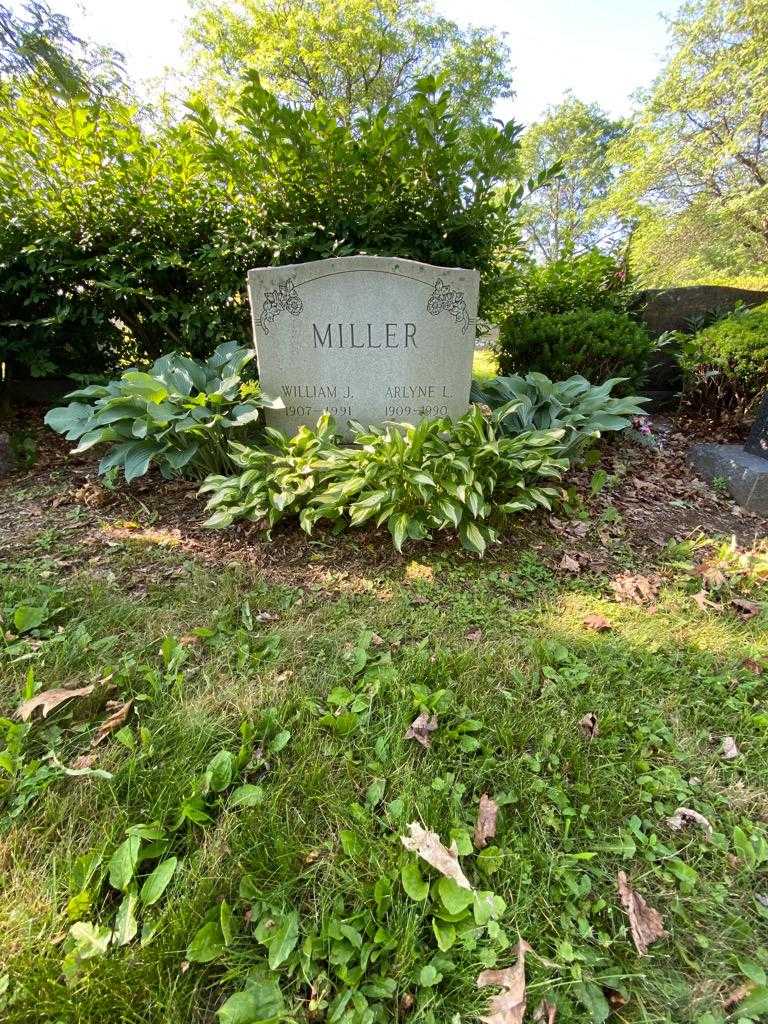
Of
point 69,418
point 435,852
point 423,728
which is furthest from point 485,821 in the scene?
point 69,418

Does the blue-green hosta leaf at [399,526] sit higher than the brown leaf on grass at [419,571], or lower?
higher

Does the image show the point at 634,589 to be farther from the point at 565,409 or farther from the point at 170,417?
the point at 170,417

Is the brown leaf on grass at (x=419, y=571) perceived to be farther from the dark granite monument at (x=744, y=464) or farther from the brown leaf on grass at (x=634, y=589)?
the dark granite monument at (x=744, y=464)

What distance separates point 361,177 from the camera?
10.8 ft

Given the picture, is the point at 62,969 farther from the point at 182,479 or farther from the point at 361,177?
the point at 361,177

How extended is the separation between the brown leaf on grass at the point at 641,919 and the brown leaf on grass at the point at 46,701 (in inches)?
64.5

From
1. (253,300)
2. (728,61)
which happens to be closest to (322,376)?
(253,300)

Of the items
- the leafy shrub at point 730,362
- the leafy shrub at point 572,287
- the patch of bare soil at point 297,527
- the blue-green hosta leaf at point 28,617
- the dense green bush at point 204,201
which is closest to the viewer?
the blue-green hosta leaf at point 28,617

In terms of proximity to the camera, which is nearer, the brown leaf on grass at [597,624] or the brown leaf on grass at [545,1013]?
the brown leaf on grass at [545,1013]

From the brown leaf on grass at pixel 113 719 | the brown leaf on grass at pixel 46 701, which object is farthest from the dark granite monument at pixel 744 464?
the brown leaf on grass at pixel 46 701

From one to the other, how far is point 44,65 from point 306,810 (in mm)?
4656

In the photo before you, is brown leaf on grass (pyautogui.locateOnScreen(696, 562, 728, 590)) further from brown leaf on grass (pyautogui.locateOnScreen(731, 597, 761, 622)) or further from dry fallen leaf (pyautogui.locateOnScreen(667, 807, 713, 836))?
dry fallen leaf (pyautogui.locateOnScreen(667, 807, 713, 836))

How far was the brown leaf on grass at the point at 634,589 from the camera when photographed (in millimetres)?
2252

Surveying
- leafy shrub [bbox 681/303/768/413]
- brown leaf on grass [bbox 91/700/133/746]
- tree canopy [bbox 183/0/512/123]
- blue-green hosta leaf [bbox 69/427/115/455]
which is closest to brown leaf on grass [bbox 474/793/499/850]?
brown leaf on grass [bbox 91/700/133/746]
